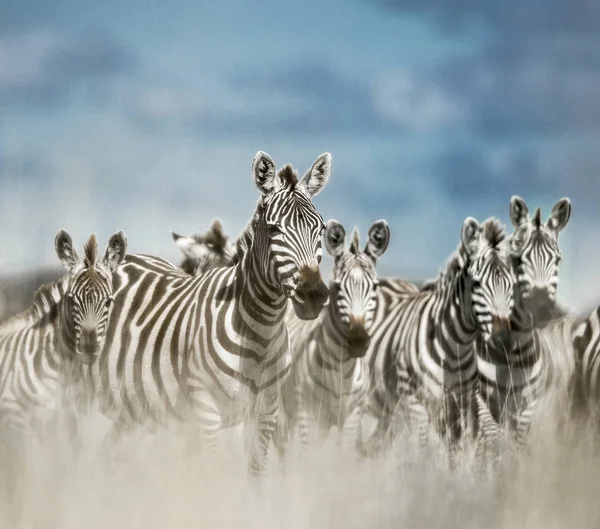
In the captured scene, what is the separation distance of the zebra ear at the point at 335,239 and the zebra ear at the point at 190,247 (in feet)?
4.08

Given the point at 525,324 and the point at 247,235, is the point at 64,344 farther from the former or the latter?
A: the point at 525,324

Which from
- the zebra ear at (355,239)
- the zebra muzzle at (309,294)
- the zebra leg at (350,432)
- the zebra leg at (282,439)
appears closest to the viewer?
the zebra muzzle at (309,294)

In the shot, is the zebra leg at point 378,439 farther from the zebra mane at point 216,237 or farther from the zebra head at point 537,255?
the zebra mane at point 216,237

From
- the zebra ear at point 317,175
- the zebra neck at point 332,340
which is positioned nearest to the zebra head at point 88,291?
the zebra ear at point 317,175

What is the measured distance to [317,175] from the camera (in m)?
4.84

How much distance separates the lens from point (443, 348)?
5.98 metres

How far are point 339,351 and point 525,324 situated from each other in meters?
1.23

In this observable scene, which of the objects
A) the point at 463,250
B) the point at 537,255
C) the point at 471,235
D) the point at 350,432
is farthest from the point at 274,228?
the point at 537,255

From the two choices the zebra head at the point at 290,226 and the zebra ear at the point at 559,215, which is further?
the zebra ear at the point at 559,215

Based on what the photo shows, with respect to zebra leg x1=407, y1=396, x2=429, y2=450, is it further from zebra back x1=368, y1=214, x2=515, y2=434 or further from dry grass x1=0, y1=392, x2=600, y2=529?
dry grass x1=0, y1=392, x2=600, y2=529

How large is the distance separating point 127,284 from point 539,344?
2696mm

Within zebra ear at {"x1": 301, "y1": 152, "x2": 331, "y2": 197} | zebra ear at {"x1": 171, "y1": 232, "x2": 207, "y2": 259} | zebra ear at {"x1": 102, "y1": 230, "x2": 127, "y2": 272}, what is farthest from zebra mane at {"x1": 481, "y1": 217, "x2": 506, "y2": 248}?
zebra ear at {"x1": 102, "y1": 230, "x2": 127, "y2": 272}

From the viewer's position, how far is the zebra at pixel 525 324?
580cm

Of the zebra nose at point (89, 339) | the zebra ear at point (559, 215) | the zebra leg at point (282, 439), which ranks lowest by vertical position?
the zebra leg at point (282, 439)
